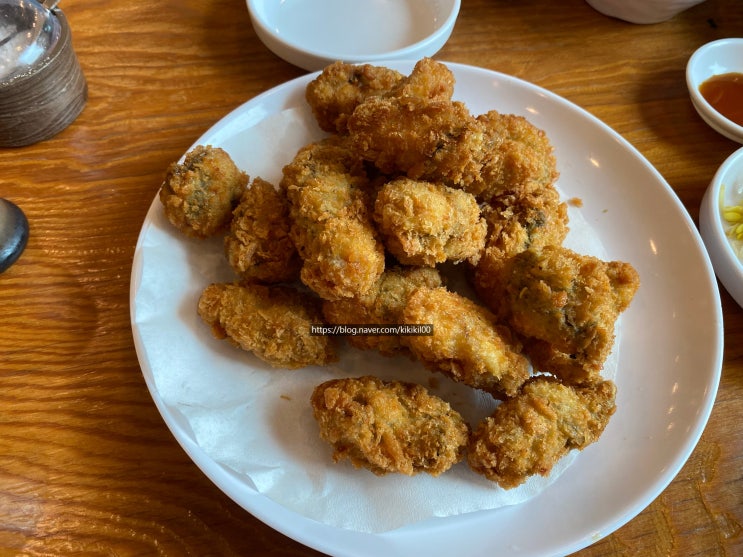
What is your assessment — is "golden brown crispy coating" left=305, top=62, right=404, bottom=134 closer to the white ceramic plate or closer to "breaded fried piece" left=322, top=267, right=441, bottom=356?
the white ceramic plate

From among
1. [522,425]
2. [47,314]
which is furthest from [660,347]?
[47,314]

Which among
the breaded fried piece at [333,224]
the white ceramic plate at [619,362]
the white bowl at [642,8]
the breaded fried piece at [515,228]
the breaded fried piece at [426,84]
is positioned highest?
the breaded fried piece at [426,84]

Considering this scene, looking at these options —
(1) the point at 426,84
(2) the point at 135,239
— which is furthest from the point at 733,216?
(2) the point at 135,239

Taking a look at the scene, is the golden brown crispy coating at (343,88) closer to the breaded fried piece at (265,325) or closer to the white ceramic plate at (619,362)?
the white ceramic plate at (619,362)

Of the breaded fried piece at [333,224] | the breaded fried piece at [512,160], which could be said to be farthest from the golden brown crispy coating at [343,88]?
the breaded fried piece at [512,160]

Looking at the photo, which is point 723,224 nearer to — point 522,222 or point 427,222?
point 522,222
